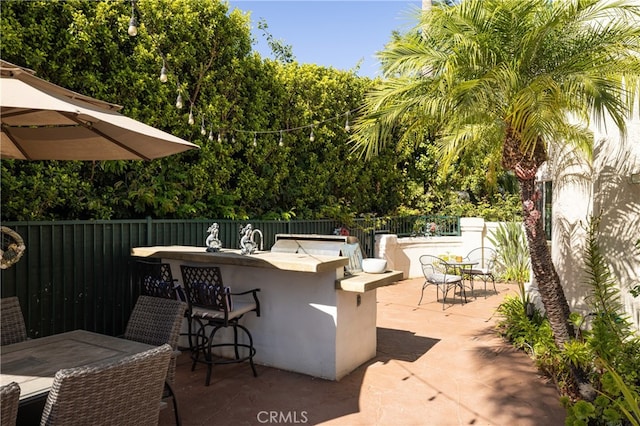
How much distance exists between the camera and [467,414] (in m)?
3.67

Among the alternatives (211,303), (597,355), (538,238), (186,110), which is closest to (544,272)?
(538,238)

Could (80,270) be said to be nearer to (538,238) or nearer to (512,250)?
(538,238)

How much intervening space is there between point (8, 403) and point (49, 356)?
129 centimetres

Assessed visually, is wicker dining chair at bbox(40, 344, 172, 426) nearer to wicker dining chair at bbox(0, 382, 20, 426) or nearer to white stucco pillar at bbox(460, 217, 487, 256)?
wicker dining chair at bbox(0, 382, 20, 426)

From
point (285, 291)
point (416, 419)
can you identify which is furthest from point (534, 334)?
point (285, 291)

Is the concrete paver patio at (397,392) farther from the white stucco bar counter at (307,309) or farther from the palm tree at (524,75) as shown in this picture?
the palm tree at (524,75)

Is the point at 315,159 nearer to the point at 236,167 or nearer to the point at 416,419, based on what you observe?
the point at 236,167

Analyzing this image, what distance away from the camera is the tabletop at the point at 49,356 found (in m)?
2.34

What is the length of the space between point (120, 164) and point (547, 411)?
5.66 meters

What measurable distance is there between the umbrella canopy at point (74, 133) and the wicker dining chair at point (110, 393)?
144cm

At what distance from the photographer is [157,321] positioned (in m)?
3.33

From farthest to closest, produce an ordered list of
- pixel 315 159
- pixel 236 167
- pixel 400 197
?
pixel 400 197
pixel 315 159
pixel 236 167

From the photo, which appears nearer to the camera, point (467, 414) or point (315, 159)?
point (467, 414)

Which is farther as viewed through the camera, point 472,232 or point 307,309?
point 472,232
